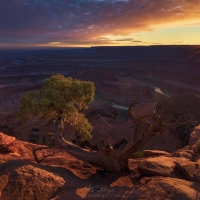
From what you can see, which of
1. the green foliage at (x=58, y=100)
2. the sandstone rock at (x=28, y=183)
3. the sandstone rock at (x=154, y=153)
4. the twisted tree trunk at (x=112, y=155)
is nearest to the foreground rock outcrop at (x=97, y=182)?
the sandstone rock at (x=28, y=183)

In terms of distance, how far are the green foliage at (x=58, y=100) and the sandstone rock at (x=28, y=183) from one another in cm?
342

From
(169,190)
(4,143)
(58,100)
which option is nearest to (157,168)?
(169,190)

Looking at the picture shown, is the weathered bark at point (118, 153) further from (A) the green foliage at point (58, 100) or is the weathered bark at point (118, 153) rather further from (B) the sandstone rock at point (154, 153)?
(B) the sandstone rock at point (154, 153)

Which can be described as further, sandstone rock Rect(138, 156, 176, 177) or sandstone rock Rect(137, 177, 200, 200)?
sandstone rock Rect(138, 156, 176, 177)

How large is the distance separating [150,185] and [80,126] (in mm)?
6061

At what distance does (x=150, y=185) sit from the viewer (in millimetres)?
7426

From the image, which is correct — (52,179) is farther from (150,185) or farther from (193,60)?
(193,60)

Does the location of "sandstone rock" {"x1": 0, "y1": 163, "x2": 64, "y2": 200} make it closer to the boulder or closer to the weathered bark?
the weathered bark

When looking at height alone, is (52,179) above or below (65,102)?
below

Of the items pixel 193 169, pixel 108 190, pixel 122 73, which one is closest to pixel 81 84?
pixel 108 190

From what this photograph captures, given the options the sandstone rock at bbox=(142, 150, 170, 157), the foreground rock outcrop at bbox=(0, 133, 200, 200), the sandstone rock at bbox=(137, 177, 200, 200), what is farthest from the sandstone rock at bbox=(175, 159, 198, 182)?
the sandstone rock at bbox=(142, 150, 170, 157)

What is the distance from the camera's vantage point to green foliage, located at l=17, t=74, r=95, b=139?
11.3 m

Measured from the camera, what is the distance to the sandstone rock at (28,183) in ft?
24.0

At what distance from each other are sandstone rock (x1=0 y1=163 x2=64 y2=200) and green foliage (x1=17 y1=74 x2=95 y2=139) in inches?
135
